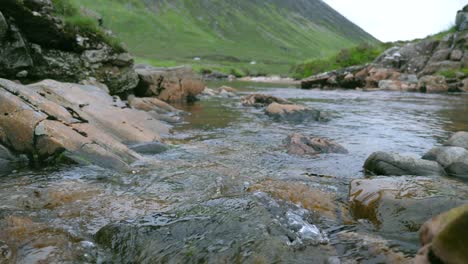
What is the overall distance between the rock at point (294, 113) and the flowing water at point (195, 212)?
5.74 m

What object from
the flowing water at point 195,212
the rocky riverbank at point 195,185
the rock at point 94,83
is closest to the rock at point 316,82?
the rocky riverbank at point 195,185

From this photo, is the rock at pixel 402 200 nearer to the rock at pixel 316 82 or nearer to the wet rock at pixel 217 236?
the wet rock at pixel 217 236

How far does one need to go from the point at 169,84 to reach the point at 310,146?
12.9 metres

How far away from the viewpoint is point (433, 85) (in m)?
31.9

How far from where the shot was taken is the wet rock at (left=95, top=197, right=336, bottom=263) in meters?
4.02

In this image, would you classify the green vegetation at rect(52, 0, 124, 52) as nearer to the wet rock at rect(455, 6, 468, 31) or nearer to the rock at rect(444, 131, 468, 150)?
the rock at rect(444, 131, 468, 150)

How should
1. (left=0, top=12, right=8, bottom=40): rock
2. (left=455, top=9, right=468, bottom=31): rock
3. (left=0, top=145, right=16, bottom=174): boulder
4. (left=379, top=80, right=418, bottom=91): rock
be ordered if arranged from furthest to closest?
(left=455, top=9, right=468, bottom=31): rock → (left=379, top=80, right=418, bottom=91): rock → (left=0, top=12, right=8, bottom=40): rock → (left=0, top=145, right=16, bottom=174): boulder

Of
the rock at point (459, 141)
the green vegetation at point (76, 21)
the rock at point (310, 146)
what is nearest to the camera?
the rock at point (459, 141)

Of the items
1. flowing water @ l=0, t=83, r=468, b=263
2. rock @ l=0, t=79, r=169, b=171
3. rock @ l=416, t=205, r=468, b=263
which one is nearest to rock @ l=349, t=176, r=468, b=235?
flowing water @ l=0, t=83, r=468, b=263

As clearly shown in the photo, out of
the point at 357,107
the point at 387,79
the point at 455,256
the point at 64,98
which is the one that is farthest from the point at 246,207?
the point at 387,79

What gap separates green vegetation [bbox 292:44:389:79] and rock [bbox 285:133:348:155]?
47.5 m

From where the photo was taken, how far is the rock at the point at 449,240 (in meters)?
2.78

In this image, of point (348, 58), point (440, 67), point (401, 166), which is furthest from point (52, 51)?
point (348, 58)

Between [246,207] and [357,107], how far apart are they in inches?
674
